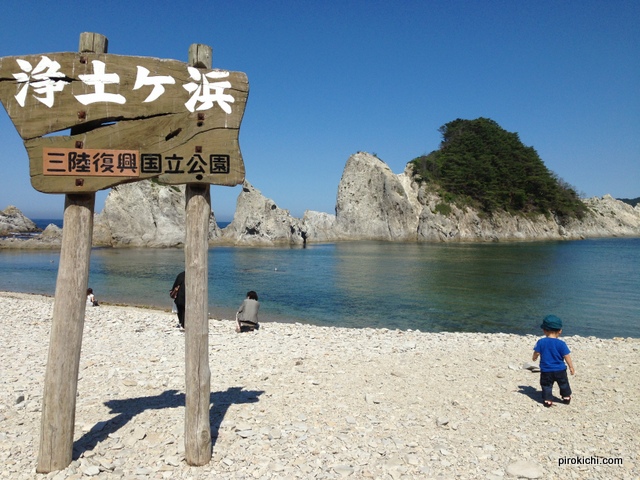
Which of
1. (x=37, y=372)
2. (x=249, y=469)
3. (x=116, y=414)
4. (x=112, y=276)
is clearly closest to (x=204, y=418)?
(x=249, y=469)

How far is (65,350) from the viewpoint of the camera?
4.69 m

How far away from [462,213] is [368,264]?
2106 inches

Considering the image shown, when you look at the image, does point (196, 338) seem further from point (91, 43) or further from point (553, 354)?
point (553, 354)

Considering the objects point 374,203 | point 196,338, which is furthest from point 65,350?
point 374,203

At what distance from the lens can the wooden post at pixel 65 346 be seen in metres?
4.66

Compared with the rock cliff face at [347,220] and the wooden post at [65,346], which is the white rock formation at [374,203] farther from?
the wooden post at [65,346]

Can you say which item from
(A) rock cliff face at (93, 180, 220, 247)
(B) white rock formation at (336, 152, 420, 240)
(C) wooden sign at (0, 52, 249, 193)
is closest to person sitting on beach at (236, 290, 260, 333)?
(C) wooden sign at (0, 52, 249, 193)

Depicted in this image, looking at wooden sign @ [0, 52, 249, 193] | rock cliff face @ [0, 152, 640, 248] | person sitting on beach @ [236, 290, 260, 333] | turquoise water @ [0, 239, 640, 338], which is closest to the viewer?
wooden sign @ [0, 52, 249, 193]

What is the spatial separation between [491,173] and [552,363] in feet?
327

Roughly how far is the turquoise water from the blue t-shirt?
10791mm

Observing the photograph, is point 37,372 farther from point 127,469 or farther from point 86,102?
point 86,102

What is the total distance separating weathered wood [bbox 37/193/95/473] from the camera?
15.3ft

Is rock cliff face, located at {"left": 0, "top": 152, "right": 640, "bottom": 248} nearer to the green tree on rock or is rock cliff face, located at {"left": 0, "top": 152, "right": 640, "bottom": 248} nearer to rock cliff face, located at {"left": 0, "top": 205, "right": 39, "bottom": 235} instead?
the green tree on rock

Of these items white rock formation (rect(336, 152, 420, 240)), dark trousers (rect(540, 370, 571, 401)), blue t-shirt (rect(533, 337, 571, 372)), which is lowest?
dark trousers (rect(540, 370, 571, 401))
